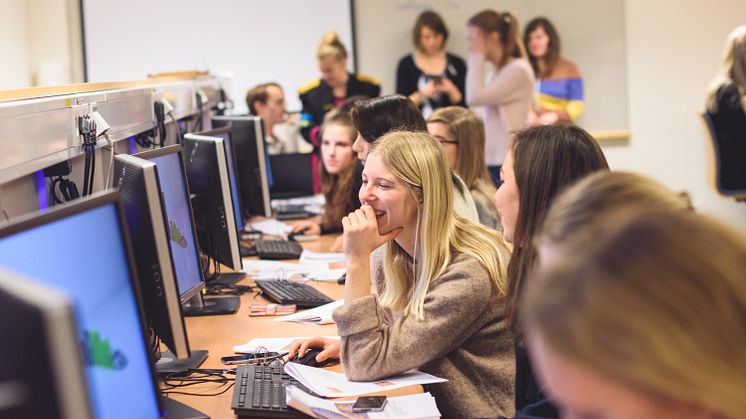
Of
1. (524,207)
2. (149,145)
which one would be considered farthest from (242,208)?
(524,207)

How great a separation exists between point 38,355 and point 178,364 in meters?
1.21

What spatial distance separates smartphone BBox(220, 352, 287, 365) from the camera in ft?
6.34

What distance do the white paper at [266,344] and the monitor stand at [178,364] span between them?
0.28 ft

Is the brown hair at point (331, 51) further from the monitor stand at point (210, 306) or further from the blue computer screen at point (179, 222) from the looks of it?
the blue computer screen at point (179, 222)

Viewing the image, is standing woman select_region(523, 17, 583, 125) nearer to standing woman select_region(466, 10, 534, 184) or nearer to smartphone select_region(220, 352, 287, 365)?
standing woman select_region(466, 10, 534, 184)

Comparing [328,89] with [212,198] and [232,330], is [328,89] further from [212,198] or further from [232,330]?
[232,330]

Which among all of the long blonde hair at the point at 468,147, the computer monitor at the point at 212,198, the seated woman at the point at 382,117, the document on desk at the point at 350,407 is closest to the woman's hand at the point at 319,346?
the document on desk at the point at 350,407

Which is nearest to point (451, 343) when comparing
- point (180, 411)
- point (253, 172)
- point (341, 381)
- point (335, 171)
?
point (341, 381)

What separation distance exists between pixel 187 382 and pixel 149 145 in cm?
129

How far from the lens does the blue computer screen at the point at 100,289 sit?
104 centimetres

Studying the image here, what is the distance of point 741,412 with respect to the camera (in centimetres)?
70

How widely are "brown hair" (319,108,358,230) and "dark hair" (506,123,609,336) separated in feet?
5.57

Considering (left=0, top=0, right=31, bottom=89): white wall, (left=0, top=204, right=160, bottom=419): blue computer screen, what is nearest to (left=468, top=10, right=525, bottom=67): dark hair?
(left=0, top=0, right=31, bottom=89): white wall

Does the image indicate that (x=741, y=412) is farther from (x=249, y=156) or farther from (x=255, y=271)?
(x=249, y=156)
